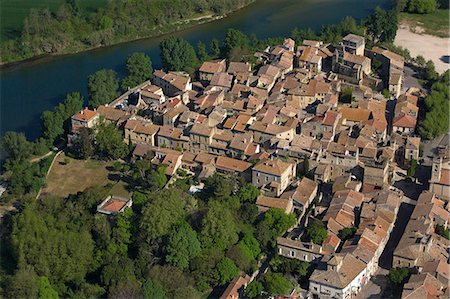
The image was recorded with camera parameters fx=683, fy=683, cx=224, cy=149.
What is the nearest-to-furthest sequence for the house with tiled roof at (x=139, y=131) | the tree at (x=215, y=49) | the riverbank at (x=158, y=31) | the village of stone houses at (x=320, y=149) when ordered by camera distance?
1. the village of stone houses at (x=320, y=149)
2. the house with tiled roof at (x=139, y=131)
3. the tree at (x=215, y=49)
4. the riverbank at (x=158, y=31)

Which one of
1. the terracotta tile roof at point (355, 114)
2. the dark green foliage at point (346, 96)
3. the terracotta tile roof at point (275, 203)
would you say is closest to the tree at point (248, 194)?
the terracotta tile roof at point (275, 203)

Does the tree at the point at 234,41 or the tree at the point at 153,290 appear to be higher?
the tree at the point at 234,41

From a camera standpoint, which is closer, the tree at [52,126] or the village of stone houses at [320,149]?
the village of stone houses at [320,149]

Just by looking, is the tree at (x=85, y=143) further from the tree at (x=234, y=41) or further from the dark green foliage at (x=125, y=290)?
the tree at (x=234, y=41)

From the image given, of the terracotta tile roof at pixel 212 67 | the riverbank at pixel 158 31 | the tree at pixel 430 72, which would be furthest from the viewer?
the riverbank at pixel 158 31

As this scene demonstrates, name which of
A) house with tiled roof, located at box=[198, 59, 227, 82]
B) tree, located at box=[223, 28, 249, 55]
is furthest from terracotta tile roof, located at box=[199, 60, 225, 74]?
tree, located at box=[223, 28, 249, 55]

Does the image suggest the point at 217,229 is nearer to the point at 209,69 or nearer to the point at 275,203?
the point at 275,203

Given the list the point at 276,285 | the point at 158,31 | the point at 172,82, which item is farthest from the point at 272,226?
the point at 158,31
